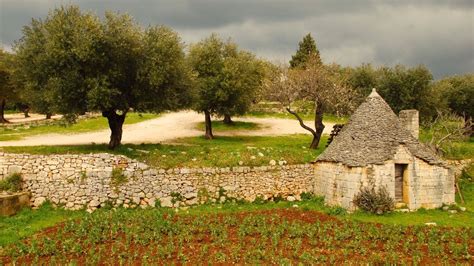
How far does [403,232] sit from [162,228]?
9.05 m

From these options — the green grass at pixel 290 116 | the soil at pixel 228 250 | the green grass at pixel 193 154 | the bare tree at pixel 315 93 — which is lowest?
the soil at pixel 228 250

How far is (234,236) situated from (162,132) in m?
18.9

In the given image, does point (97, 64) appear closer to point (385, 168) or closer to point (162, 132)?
point (162, 132)

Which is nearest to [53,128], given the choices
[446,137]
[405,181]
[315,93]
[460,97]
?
[315,93]

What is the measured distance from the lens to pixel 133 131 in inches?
1342

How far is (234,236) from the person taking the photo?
16375mm

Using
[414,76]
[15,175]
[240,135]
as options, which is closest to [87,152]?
[15,175]

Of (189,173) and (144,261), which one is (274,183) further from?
(144,261)

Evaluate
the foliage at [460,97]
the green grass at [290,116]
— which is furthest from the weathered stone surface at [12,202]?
the foliage at [460,97]

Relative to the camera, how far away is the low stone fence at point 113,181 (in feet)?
67.1

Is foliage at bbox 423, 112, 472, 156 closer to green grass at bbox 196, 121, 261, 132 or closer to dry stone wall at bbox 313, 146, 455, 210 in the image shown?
dry stone wall at bbox 313, 146, 455, 210

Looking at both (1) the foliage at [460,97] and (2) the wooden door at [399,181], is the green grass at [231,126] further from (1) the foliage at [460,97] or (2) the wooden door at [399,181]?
(2) the wooden door at [399,181]

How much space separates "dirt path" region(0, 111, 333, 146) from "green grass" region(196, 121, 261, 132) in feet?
2.16

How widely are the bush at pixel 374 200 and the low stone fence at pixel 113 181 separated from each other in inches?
212
